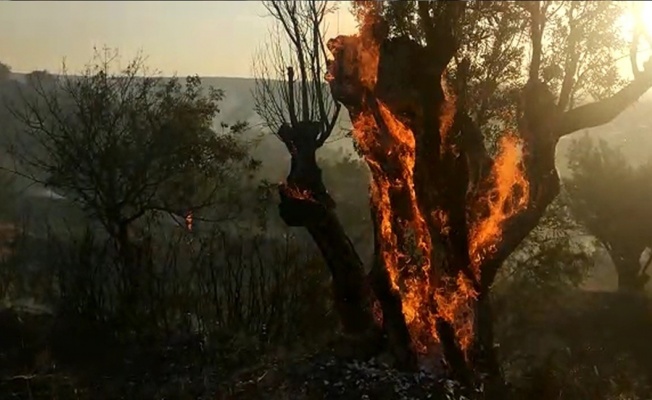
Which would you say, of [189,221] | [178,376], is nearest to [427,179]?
[178,376]

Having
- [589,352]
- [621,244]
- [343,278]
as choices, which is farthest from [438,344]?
[621,244]

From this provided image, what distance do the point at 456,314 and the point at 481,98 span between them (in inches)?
197

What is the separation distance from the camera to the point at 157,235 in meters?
23.9

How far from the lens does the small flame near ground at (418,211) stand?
12.9 metres

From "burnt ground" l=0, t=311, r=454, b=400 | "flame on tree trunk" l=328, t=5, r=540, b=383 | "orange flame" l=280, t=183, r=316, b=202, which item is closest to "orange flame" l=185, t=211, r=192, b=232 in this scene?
"burnt ground" l=0, t=311, r=454, b=400

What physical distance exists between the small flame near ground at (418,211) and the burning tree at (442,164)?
0.07 ft

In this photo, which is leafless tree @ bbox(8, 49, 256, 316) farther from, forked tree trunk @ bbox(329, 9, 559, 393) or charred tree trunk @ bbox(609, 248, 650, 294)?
charred tree trunk @ bbox(609, 248, 650, 294)

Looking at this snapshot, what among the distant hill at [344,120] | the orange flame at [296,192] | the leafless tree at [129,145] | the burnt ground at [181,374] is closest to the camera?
the burnt ground at [181,374]

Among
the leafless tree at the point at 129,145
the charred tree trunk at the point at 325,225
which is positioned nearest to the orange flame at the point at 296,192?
the charred tree trunk at the point at 325,225

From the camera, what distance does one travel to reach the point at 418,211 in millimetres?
13055

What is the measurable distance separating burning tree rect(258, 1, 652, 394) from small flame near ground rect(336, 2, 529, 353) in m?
0.02

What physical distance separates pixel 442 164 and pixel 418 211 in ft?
2.74

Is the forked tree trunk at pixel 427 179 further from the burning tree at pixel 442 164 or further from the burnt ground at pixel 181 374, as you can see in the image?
the burnt ground at pixel 181 374

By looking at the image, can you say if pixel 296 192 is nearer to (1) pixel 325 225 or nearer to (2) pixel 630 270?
(1) pixel 325 225
